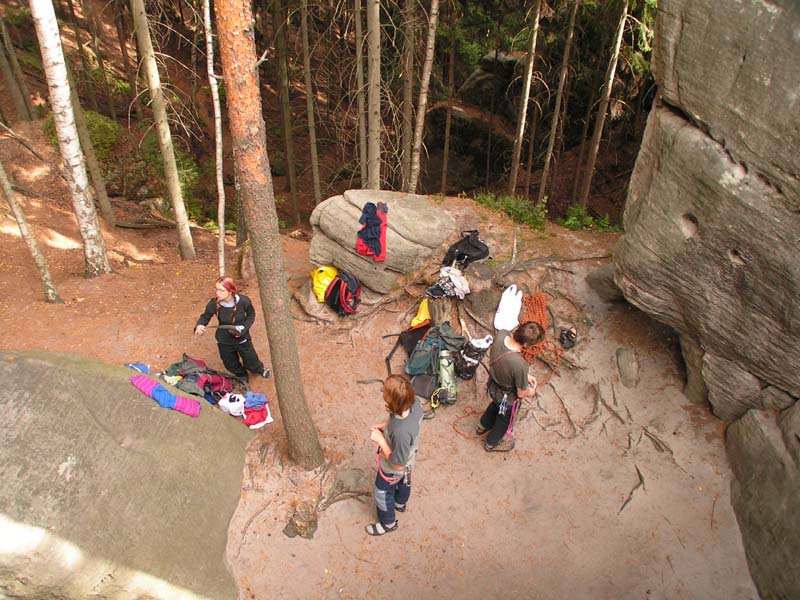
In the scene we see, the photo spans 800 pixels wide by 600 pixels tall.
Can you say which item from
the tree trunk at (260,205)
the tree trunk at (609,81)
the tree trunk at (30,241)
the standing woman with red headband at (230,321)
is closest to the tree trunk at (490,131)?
the tree trunk at (609,81)

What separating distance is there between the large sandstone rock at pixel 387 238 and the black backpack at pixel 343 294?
0.21 metres

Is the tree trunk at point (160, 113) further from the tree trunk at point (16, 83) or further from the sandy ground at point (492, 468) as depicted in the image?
the tree trunk at point (16, 83)

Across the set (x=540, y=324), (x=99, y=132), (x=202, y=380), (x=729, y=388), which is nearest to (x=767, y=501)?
(x=729, y=388)

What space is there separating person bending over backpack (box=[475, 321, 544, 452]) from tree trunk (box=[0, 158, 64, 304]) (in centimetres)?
769

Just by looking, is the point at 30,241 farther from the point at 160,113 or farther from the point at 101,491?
the point at 101,491

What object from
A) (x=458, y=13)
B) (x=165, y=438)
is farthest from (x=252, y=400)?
(x=458, y=13)

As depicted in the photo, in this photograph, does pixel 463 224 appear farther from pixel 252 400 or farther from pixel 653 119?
pixel 252 400

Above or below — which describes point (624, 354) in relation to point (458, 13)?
below

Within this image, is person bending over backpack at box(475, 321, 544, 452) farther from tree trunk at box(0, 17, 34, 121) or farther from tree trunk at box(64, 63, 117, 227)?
tree trunk at box(0, 17, 34, 121)

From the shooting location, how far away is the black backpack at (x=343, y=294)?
841cm

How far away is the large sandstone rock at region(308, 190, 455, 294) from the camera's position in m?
8.61

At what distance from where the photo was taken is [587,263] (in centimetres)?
868

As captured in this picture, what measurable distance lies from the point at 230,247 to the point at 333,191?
9049 millimetres

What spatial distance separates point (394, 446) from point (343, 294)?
4.15 meters
